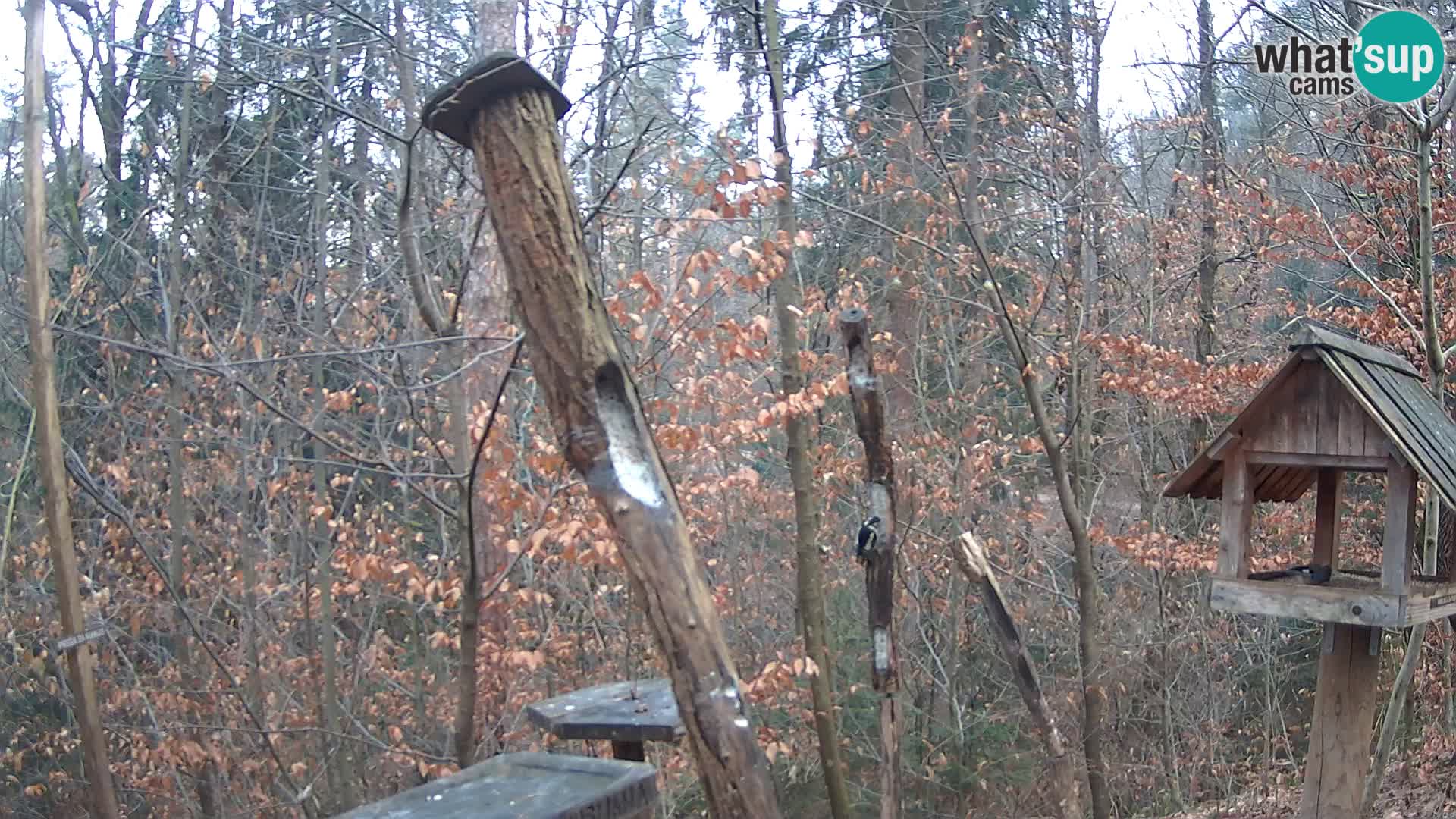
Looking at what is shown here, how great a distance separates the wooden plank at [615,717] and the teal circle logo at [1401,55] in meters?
4.69

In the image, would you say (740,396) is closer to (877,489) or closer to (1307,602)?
(877,489)

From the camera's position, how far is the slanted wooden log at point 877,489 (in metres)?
5.11

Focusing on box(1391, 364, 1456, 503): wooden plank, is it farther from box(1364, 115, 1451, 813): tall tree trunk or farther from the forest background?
the forest background

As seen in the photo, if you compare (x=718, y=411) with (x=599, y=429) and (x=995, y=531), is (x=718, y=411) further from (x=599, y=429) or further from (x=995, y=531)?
(x=599, y=429)

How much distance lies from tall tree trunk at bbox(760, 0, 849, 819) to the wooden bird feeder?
3363 mm

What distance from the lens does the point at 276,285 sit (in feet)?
29.1

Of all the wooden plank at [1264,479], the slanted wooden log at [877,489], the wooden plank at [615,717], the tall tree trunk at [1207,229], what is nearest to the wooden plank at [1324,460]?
the wooden plank at [1264,479]

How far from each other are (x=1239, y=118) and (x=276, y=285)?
1244 cm

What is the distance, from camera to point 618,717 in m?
4.38

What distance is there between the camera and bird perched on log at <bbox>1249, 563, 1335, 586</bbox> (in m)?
4.55

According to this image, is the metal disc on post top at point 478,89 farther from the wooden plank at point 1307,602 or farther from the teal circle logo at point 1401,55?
the teal circle logo at point 1401,55

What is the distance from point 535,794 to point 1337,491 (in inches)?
139

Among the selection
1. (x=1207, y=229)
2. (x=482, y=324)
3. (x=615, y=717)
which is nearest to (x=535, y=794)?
(x=615, y=717)

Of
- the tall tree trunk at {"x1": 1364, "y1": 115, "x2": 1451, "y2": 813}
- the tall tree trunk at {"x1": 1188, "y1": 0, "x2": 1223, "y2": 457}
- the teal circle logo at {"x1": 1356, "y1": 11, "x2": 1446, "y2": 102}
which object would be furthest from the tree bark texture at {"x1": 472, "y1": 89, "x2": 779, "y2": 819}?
the tall tree trunk at {"x1": 1188, "y1": 0, "x2": 1223, "y2": 457}
